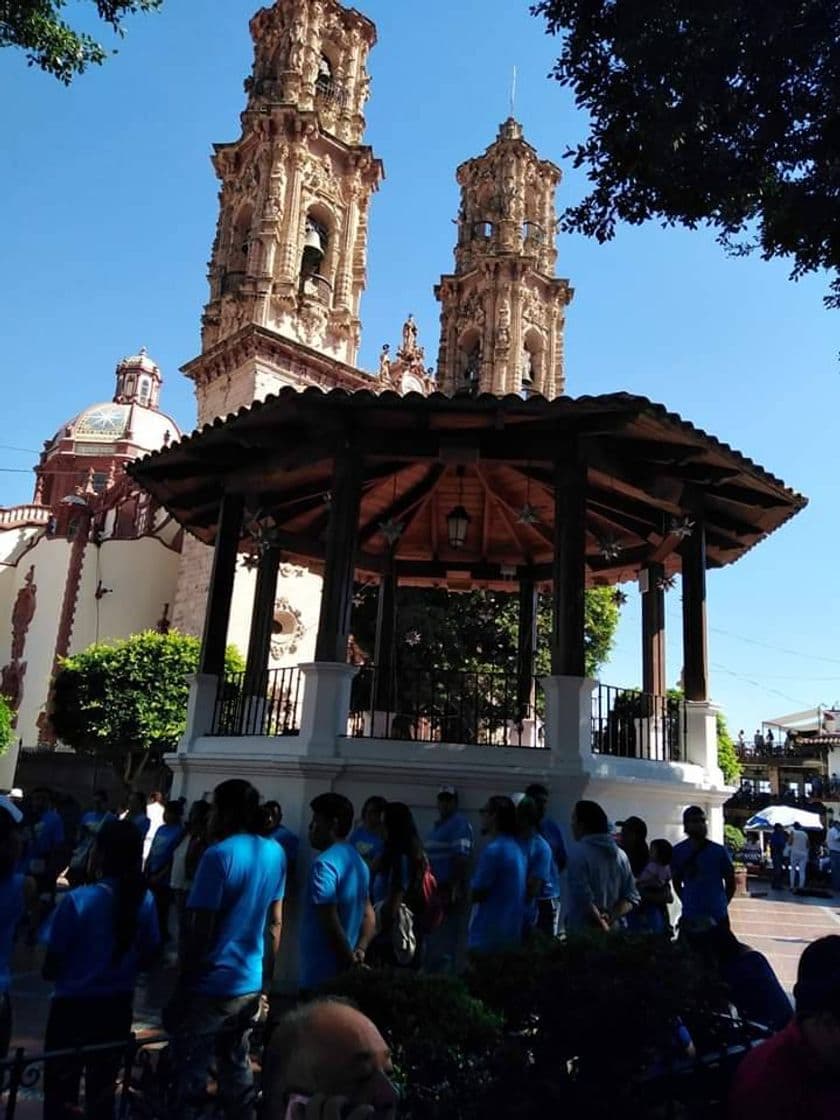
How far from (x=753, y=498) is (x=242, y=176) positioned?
97.2 ft

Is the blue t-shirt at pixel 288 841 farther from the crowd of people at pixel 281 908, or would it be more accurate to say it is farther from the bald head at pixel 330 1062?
the bald head at pixel 330 1062

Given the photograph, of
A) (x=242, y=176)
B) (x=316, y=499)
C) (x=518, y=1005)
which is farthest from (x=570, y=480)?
(x=242, y=176)

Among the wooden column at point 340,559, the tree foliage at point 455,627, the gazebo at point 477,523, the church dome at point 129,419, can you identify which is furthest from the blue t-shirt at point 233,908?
the church dome at point 129,419

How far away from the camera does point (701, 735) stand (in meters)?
9.31

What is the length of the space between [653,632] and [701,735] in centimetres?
198

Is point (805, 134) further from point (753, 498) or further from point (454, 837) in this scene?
point (454, 837)

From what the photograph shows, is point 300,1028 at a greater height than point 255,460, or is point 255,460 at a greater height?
point 255,460

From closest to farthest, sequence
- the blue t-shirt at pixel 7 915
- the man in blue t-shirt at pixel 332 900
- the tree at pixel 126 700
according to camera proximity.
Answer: the blue t-shirt at pixel 7 915, the man in blue t-shirt at pixel 332 900, the tree at pixel 126 700

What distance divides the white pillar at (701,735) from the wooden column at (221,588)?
209 inches

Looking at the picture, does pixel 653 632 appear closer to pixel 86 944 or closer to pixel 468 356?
→ pixel 86 944

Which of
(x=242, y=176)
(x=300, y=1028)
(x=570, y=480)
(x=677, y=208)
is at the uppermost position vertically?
(x=242, y=176)

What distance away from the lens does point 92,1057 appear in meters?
2.71

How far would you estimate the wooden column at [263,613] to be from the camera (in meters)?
10.7

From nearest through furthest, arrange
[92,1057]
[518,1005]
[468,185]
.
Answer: [92,1057] < [518,1005] < [468,185]
